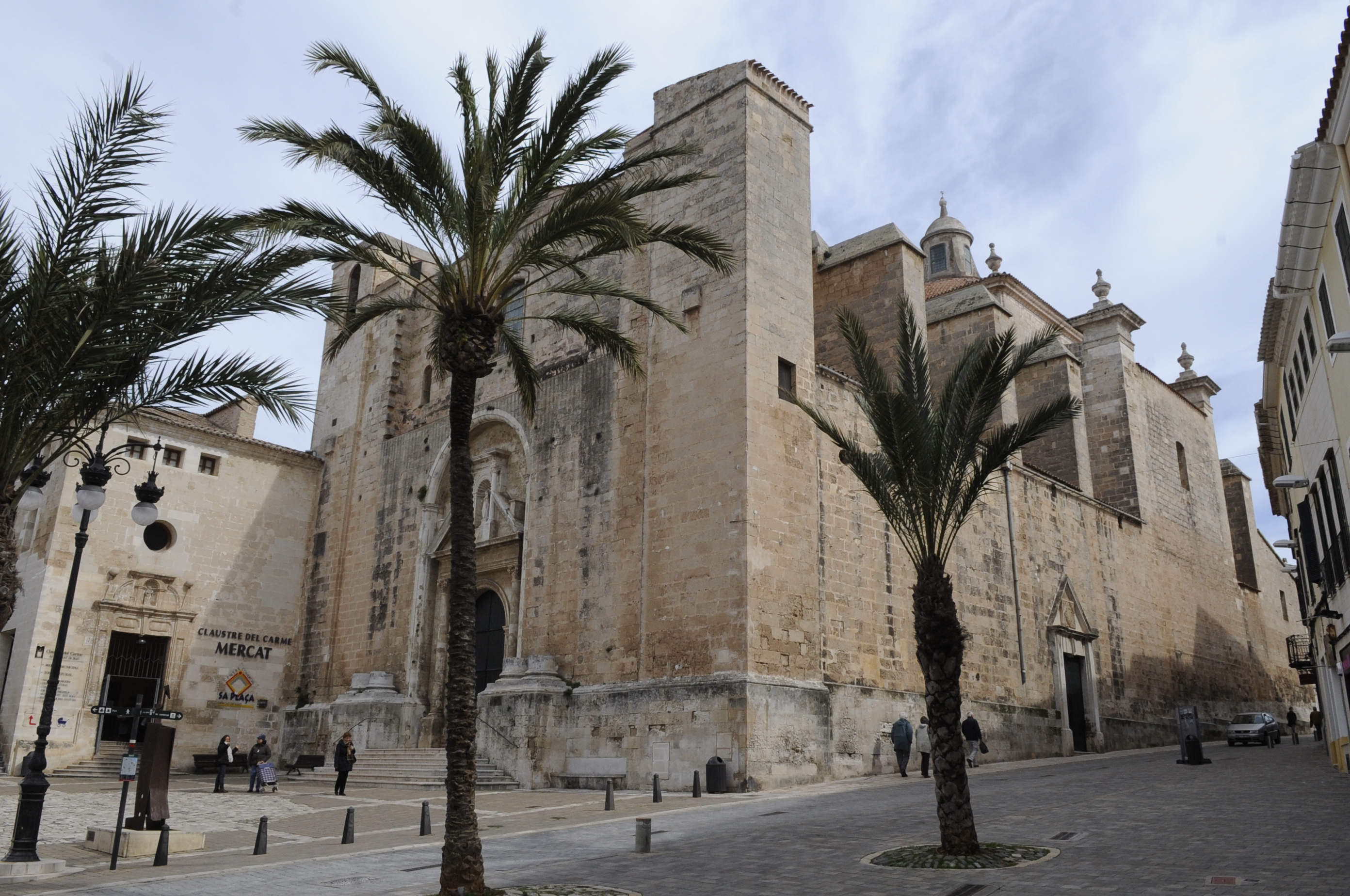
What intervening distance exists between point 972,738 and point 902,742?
1555 millimetres

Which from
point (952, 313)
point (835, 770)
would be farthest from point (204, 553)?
point (952, 313)

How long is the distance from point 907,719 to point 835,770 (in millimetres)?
2398

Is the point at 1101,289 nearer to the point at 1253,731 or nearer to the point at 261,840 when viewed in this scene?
the point at 1253,731

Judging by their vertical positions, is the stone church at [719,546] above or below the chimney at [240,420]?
below

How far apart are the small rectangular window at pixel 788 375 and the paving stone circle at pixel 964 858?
31.1 ft

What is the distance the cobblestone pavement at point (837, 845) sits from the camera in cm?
774

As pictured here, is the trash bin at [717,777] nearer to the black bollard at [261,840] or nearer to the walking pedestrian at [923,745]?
the walking pedestrian at [923,745]

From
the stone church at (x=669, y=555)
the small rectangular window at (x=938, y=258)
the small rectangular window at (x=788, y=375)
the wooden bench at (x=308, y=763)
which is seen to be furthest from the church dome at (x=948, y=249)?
the wooden bench at (x=308, y=763)

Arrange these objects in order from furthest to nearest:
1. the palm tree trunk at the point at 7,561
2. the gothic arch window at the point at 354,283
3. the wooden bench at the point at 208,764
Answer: the gothic arch window at the point at 354,283 → the wooden bench at the point at 208,764 → the palm tree trunk at the point at 7,561

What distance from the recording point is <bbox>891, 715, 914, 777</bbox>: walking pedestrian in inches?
653

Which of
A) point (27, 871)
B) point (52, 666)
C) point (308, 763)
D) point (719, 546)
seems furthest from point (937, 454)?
point (308, 763)

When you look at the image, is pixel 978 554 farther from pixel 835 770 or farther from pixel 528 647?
pixel 528 647

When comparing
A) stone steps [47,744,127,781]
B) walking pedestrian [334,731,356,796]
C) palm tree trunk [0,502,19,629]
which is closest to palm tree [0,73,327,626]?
palm tree trunk [0,502,19,629]

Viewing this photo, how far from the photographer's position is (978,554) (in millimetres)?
21031
